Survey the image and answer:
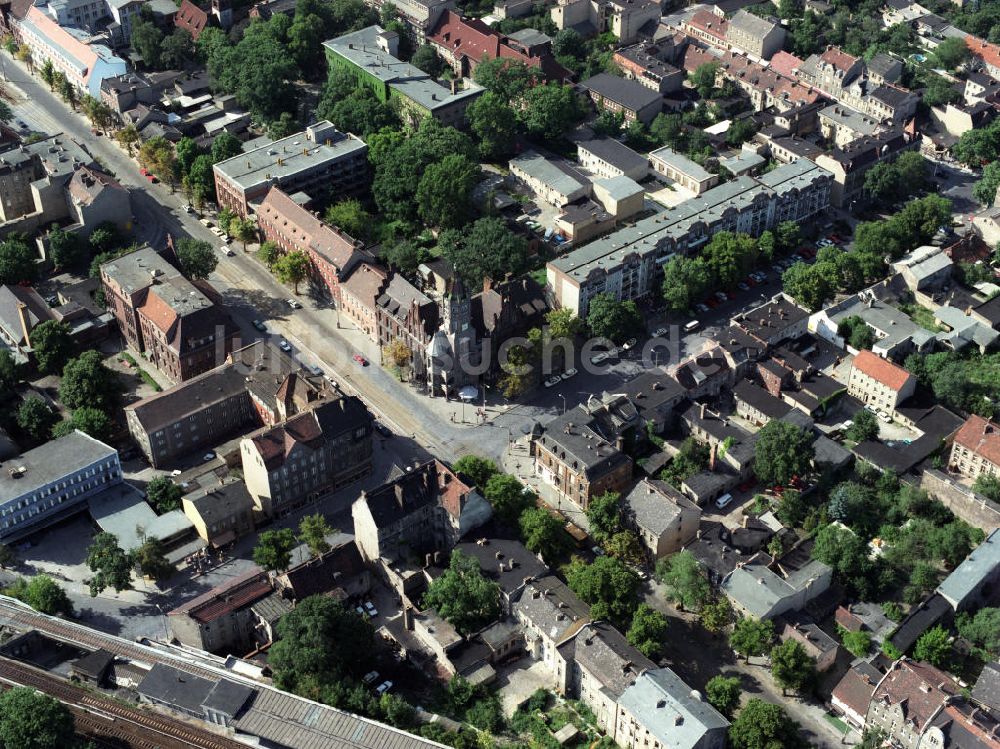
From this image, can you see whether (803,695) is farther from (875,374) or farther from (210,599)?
(210,599)

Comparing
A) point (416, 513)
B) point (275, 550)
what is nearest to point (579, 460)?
point (416, 513)

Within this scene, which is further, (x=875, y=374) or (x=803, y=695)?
(x=875, y=374)

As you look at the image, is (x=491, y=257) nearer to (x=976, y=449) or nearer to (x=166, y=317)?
(x=166, y=317)

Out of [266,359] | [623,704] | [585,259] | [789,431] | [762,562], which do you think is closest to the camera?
[623,704]

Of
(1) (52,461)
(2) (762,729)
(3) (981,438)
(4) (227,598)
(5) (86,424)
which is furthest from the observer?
(5) (86,424)

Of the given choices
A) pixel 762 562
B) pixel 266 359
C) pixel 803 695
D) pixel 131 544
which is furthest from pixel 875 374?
pixel 131 544

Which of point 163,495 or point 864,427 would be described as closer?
point 163,495

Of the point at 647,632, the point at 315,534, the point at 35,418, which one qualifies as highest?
the point at 35,418

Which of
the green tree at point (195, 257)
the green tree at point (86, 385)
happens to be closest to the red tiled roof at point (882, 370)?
the green tree at point (195, 257)
